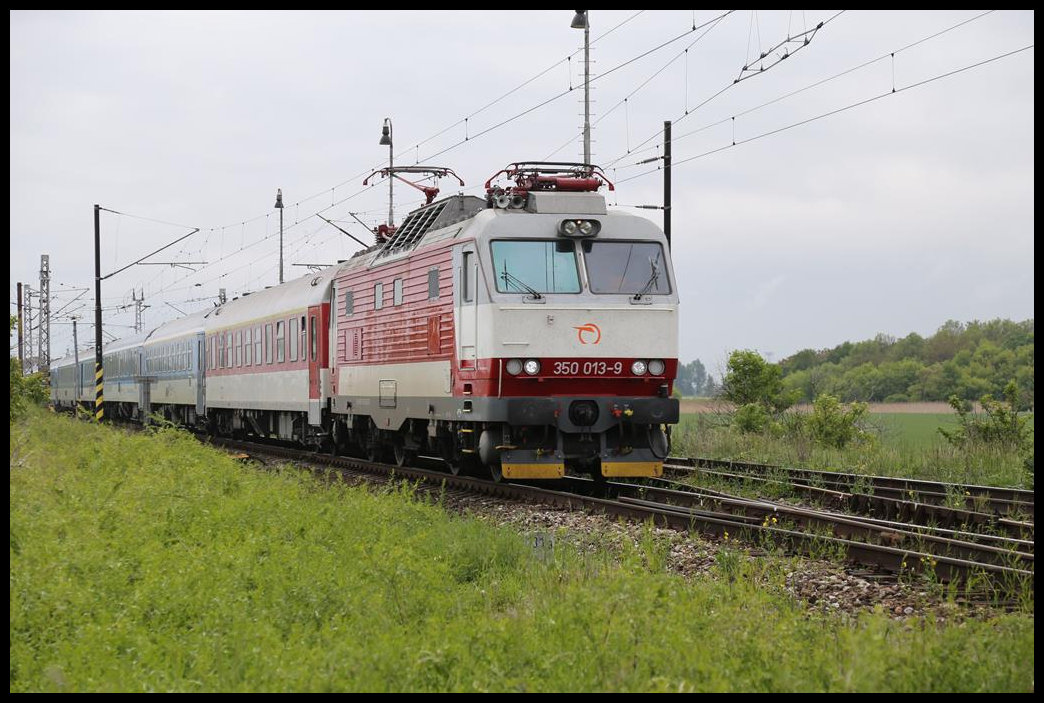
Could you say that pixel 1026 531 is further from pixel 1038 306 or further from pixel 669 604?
pixel 1038 306

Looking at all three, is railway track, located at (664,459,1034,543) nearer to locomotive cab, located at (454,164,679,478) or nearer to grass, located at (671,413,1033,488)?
grass, located at (671,413,1033,488)

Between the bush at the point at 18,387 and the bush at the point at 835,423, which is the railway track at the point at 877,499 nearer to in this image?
the bush at the point at 835,423

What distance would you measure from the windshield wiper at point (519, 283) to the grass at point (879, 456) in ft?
20.0

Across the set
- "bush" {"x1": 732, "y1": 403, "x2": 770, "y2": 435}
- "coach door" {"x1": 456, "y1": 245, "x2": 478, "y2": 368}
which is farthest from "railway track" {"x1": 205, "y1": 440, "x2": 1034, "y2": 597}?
"bush" {"x1": 732, "y1": 403, "x2": 770, "y2": 435}

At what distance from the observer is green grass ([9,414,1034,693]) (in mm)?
5492

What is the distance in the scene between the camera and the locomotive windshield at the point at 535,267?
45.6 ft

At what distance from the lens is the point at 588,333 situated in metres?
14.1

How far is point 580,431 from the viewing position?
552 inches

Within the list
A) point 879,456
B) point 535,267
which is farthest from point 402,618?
point 879,456

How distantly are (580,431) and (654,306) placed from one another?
1849 millimetres

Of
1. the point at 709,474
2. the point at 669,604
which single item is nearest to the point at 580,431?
the point at 709,474

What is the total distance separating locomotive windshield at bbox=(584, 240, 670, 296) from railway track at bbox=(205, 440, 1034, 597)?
8.40ft

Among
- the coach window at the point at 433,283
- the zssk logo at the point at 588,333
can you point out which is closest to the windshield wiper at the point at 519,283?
the zssk logo at the point at 588,333

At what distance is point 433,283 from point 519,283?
1.84 m
